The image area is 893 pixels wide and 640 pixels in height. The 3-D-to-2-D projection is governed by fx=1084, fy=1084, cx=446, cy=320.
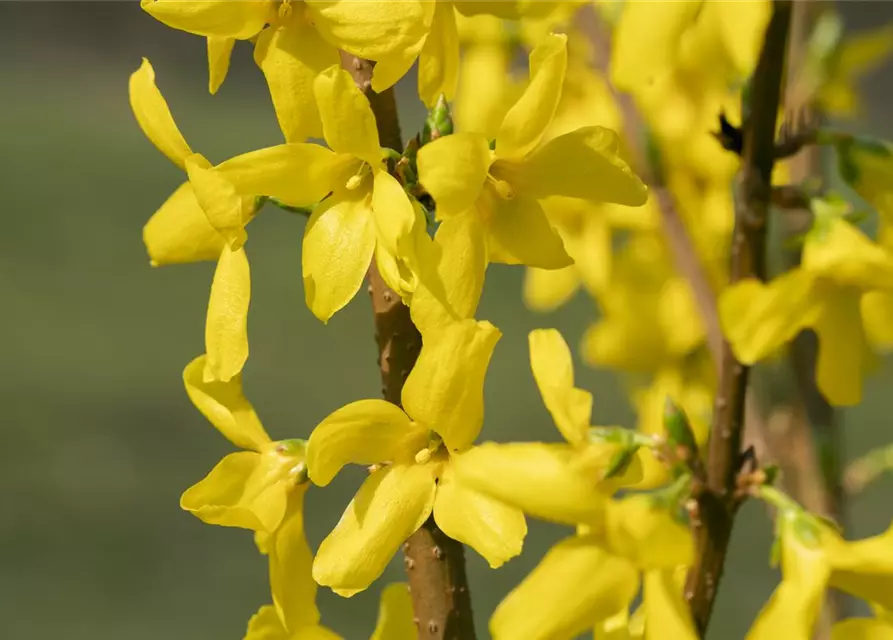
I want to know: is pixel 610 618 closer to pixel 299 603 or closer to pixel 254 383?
pixel 299 603

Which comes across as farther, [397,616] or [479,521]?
[397,616]

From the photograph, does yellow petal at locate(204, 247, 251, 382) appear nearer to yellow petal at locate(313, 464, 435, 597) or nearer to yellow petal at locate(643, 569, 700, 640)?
yellow petal at locate(313, 464, 435, 597)

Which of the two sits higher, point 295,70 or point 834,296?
point 295,70

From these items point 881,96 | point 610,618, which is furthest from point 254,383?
point 881,96

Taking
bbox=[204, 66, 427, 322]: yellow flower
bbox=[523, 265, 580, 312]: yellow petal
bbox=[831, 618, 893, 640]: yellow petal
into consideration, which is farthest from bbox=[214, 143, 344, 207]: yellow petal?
bbox=[523, 265, 580, 312]: yellow petal

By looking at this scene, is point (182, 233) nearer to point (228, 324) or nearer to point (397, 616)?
point (228, 324)

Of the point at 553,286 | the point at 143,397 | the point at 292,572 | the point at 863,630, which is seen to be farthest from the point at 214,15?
the point at 143,397

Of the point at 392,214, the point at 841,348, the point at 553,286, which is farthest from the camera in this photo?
the point at 553,286
